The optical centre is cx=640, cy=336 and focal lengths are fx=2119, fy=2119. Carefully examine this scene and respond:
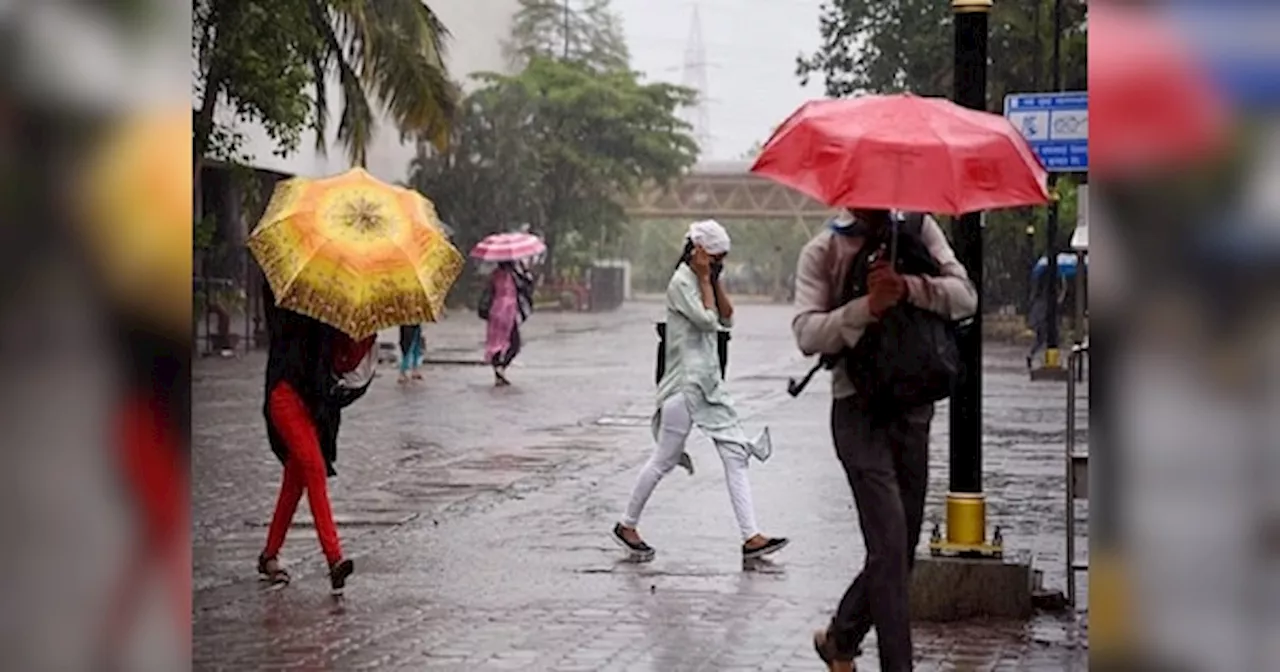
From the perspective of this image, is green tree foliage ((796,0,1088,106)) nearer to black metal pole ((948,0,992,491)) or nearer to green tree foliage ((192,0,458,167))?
green tree foliage ((192,0,458,167))

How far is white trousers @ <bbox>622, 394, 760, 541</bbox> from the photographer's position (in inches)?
429

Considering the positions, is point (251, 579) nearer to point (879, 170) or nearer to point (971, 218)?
point (971, 218)

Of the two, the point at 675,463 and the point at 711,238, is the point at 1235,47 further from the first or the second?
the point at 675,463

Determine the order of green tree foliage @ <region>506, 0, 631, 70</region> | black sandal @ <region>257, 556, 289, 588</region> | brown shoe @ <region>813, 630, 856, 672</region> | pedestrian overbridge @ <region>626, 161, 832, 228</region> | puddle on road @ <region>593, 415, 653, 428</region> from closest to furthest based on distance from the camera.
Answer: brown shoe @ <region>813, 630, 856, 672</region> < black sandal @ <region>257, 556, 289, 588</region> < puddle on road @ <region>593, 415, 653, 428</region> < pedestrian overbridge @ <region>626, 161, 832, 228</region> < green tree foliage @ <region>506, 0, 631, 70</region>

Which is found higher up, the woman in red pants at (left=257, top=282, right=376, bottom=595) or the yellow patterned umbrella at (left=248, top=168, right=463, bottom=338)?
the yellow patterned umbrella at (left=248, top=168, right=463, bottom=338)

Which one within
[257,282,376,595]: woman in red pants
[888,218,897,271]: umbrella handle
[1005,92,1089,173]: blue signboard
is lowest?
[257,282,376,595]: woman in red pants

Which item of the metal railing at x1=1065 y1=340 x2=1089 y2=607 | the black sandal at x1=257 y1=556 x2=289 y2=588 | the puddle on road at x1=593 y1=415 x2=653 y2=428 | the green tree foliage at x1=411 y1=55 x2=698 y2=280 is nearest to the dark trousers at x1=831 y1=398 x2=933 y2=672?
the metal railing at x1=1065 y1=340 x2=1089 y2=607

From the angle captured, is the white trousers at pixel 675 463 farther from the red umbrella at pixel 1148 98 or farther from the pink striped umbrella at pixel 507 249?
the pink striped umbrella at pixel 507 249

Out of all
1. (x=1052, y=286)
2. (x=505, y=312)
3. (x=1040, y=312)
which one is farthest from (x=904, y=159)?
(x=1040, y=312)

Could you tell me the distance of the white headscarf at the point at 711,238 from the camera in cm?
1074

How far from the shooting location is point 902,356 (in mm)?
6574

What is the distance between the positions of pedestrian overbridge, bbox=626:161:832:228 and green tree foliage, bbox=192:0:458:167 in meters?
→ 20.6

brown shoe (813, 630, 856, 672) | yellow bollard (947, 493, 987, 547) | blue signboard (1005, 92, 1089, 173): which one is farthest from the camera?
blue signboard (1005, 92, 1089, 173)

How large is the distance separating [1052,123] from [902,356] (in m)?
8.20
